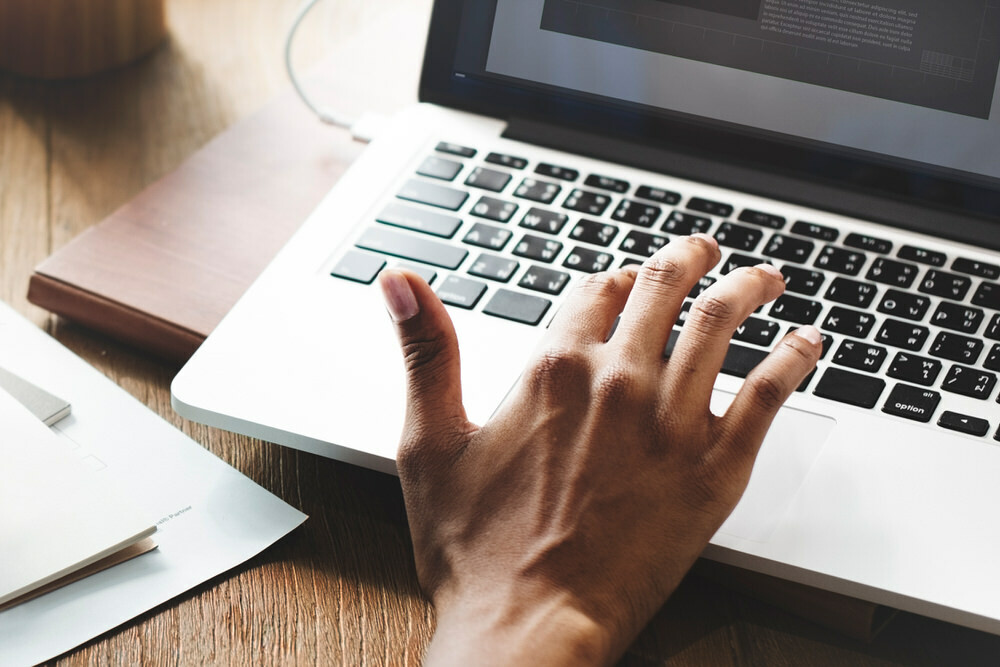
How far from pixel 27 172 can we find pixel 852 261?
0.67 m

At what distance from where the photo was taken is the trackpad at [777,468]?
468 mm

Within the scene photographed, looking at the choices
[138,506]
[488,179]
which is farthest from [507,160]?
[138,506]

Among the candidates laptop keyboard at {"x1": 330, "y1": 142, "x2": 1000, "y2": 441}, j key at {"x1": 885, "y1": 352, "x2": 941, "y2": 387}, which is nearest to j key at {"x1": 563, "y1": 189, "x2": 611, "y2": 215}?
laptop keyboard at {"x1": 330, "y1": 142, "x2": 1000, "y2": 441}

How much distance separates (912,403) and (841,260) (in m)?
0.12

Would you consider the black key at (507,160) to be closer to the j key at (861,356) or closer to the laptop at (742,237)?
the laptop at (742,237)

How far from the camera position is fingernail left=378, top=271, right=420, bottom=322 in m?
0.46

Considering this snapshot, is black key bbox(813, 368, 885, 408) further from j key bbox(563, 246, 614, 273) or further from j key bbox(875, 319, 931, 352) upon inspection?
j key bbox(563, 246, 614, 273)

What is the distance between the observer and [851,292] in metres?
0.58

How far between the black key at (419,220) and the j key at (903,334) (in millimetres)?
272

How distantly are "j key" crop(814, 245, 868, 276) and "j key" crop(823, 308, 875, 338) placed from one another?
0.04 metres

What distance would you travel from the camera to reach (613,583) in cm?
44

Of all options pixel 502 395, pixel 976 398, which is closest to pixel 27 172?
pixel 502 395

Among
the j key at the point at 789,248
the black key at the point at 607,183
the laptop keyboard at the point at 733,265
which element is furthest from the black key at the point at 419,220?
the j key at the point at 789,248

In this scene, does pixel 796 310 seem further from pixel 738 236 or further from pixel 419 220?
pixel 419 220
